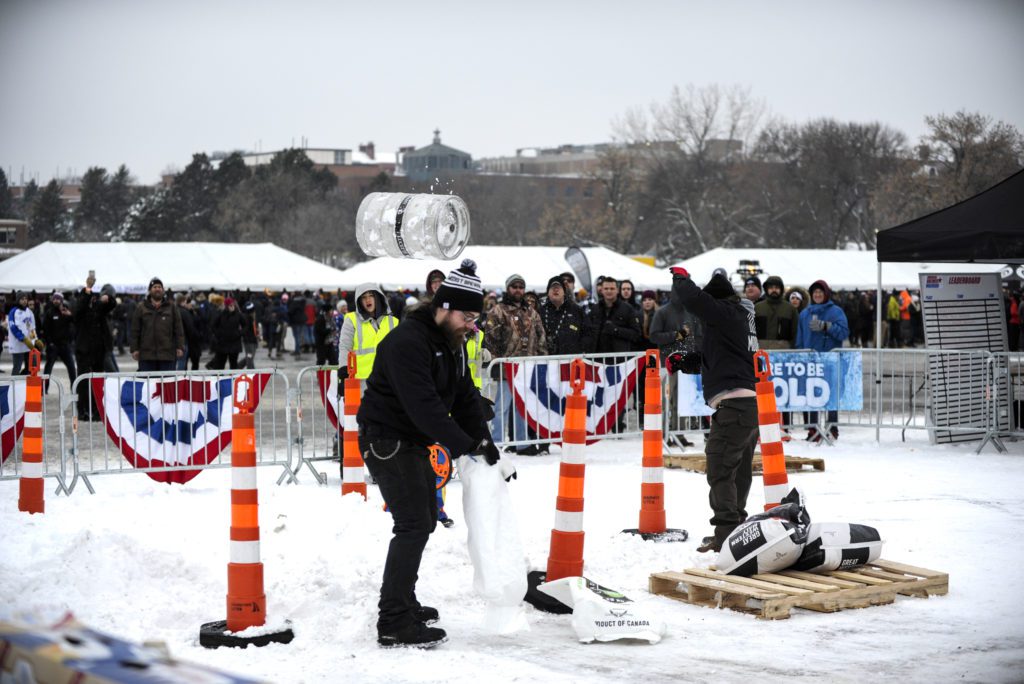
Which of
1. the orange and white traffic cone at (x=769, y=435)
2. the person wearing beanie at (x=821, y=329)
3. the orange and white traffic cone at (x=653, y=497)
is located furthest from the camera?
the person wearing beanie at (x=821, y=329)

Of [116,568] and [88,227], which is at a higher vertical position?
[88,227]

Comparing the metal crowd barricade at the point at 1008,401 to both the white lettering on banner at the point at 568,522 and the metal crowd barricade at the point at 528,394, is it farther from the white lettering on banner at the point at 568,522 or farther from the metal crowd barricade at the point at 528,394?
the white lettering on banner at the point at 568,522

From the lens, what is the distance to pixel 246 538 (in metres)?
6.39

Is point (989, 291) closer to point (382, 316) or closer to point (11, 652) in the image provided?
point (382, 316)

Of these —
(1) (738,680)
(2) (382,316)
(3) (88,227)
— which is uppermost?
(3) (88,227)

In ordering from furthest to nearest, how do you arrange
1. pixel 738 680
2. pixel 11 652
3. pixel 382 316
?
pixel 382 316 → pixel 738 680 → pixel 11 652

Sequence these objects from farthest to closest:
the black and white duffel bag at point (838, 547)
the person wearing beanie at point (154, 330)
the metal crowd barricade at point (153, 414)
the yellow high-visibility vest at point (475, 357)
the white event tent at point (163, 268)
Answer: the white event tent at point (163, 268), the person wearing beanie at point (154, 330), the yellow high-visibility vest at point (475, 357), the metal crowd barricade at point (153, 414), the black and white duffel bag at point (838, 547)

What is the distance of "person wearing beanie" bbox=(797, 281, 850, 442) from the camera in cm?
1541

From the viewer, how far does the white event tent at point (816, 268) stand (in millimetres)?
43500

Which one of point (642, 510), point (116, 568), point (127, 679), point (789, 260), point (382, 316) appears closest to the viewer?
point (127, 679)

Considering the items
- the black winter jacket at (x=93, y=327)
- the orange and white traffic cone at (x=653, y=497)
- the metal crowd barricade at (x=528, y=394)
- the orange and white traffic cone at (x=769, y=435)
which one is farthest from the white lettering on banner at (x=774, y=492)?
the black winter jacket at (x=93, y=327)

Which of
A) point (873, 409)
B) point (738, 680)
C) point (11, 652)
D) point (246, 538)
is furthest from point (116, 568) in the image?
point (873, 409)

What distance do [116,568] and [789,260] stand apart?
4012cm

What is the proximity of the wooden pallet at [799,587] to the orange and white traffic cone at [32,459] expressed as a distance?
5.05m
